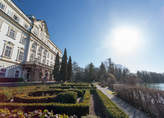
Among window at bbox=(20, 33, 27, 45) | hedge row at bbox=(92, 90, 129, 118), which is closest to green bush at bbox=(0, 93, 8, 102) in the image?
hedge row at bbox=(92, 90, 129, 118)

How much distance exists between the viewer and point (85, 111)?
5043 mm

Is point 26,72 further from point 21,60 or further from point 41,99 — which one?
point 41,99

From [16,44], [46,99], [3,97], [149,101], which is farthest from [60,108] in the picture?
[16,44]

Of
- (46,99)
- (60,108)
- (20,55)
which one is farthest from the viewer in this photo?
(20,55)

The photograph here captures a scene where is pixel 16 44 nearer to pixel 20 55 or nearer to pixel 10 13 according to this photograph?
pixel 20 55

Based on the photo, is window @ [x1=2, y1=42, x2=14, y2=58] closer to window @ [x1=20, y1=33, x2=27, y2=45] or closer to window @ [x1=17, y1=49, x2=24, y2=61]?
window @ [x1=17, y1=49, x2=24, y2=61]

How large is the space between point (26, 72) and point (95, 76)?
32.2 m

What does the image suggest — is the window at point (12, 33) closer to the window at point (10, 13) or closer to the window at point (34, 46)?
the window at point (10, 13)

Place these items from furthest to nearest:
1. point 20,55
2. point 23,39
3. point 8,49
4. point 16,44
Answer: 1. point 23,39
2. point 20,55
3. point 16,44
4. point 8,49

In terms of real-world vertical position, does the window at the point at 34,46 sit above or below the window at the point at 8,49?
above

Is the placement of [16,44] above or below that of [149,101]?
above

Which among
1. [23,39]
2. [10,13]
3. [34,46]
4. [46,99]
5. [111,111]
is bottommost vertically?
[46,99]

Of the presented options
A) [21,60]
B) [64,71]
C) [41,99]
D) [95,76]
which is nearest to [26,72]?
[21,60]

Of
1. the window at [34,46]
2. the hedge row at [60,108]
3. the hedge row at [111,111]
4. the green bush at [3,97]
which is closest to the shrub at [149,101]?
the hedge row at [111,111]
